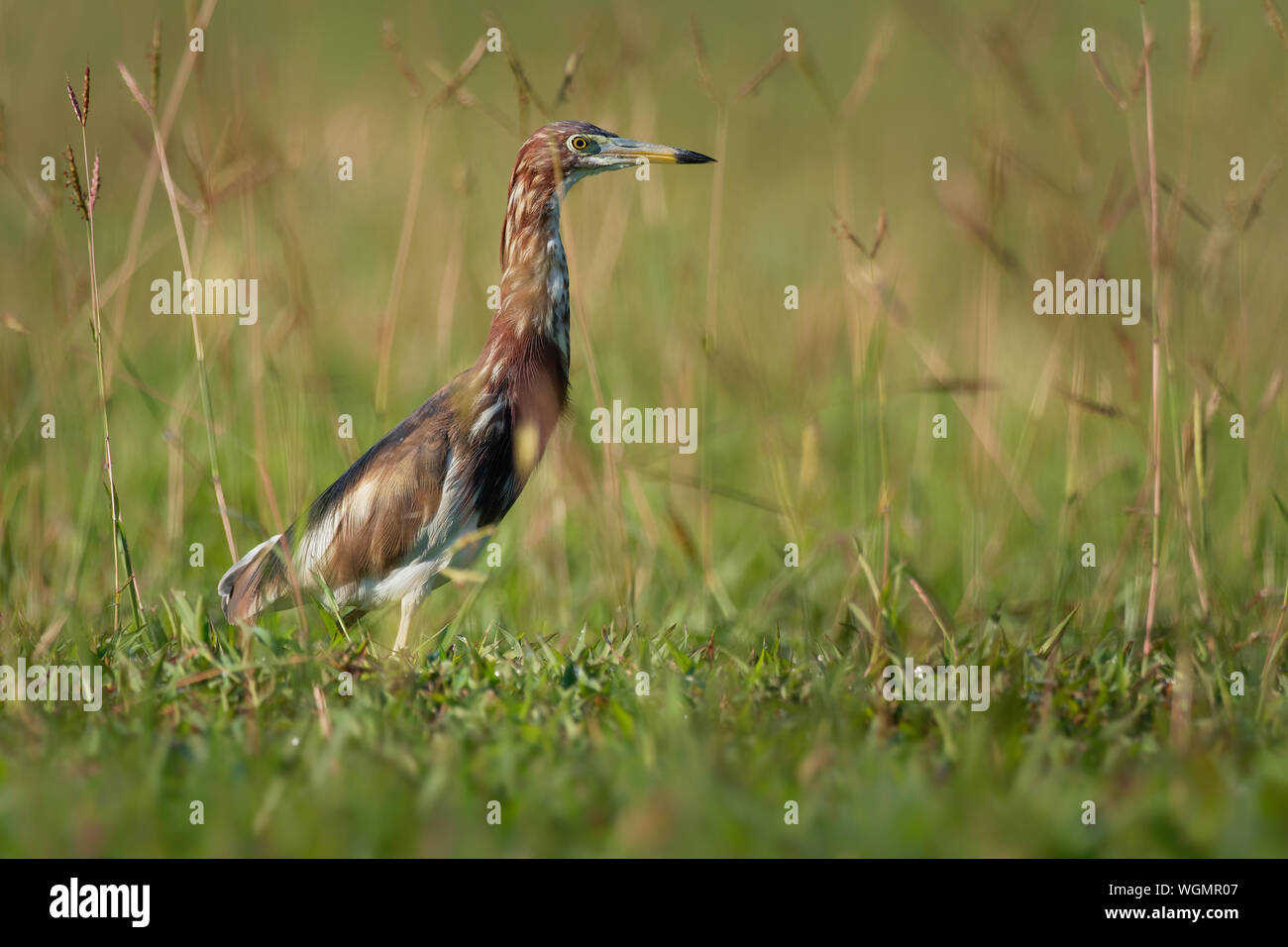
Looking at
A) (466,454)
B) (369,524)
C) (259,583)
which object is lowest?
(259,583)

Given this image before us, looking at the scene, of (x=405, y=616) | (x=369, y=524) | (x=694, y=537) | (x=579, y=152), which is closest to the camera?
(x=405, y=616)

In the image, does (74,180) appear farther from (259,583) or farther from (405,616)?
(405,616)

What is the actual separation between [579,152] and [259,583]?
1.86 meters

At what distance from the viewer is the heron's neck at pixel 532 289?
185 inches

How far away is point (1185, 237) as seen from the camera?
933 centimetres

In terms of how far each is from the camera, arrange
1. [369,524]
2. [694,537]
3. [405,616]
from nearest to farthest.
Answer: [405,616], [369,524], [694,537]

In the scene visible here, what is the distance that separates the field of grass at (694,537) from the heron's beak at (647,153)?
0.45 feet

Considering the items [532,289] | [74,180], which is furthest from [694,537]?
[74,180]

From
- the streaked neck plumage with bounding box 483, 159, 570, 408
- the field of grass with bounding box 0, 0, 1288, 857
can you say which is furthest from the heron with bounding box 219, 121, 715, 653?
the field of grass with bounding box 0, 0, 1288, 857

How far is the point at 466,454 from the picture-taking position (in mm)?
4512

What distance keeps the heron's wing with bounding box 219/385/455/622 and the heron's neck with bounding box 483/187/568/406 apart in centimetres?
30

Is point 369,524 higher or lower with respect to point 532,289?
lower

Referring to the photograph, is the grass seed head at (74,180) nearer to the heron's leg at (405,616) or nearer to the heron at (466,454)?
the heron at (466,454)
